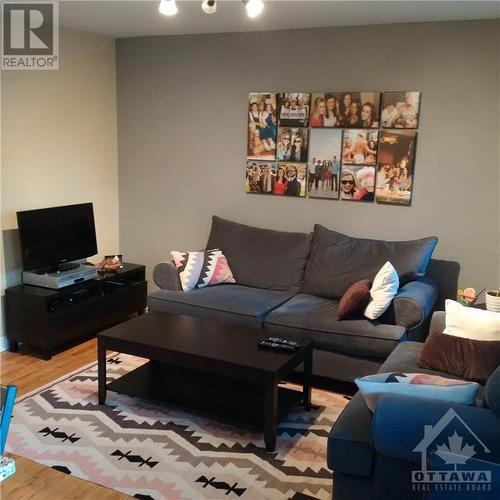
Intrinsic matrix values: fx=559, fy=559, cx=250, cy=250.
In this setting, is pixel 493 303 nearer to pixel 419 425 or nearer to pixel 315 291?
pixel 315 291

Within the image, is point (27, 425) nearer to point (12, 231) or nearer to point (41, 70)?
point (12, 231)

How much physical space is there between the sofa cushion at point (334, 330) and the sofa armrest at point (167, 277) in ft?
2.87

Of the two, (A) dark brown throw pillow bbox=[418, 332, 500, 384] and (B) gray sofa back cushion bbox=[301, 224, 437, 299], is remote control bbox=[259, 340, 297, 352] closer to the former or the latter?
(A) dark brown throw pillow bbox=[418, 332, 500, 384]

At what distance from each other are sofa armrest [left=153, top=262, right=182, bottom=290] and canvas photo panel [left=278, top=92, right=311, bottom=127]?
1495 mm

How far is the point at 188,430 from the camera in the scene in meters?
3.17

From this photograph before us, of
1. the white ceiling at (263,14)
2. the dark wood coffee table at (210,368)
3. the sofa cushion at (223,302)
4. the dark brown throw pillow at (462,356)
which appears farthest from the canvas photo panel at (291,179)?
the dark brown throw pillow at (462,356)

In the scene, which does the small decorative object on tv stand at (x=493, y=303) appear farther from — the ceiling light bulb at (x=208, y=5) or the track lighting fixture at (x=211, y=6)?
the ceiling light bulb at (x=208, y=5)

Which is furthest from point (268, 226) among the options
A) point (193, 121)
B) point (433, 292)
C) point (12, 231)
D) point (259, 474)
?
point (259, 474)

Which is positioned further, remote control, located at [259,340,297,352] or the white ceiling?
the white ceiling

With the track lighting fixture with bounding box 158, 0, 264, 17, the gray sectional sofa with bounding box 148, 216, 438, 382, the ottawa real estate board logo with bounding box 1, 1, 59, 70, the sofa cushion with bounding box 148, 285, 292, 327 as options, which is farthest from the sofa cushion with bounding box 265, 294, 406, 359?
the ottawa real estate board logo with bounding box 1, 1, 59, 70

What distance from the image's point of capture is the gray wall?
401 cm

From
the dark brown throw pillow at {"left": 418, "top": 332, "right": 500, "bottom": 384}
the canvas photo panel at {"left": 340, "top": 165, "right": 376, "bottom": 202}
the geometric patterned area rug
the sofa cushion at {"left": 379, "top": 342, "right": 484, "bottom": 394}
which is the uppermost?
the canvas photo panel at {"left": 340, "top": 165, "right": 376, "bottom": 202}

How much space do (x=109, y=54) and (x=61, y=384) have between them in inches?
117

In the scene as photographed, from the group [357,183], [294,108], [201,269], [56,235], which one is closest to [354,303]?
[357,183]
